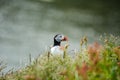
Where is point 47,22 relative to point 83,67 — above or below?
above

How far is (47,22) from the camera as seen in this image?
49.0 ft

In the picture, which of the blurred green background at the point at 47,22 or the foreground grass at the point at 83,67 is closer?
the foreground grass at the point at 83,67

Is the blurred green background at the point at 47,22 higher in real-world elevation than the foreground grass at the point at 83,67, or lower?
higher

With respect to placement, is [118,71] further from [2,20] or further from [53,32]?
[2,20]

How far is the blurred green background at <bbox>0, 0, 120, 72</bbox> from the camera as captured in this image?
39.9 feet

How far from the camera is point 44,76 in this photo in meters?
3.29

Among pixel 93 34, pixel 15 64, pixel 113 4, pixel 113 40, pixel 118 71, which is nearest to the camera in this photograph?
pixel 118 71

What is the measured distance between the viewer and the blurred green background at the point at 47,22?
12.2 meters

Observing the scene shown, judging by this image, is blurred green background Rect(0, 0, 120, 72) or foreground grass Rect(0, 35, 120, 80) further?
blurred green background Rect(0, 0, 120, 72)

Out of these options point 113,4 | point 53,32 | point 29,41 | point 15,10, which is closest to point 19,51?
point 29,41

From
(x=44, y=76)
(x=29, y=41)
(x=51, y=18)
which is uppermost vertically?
(x=51, y=18)

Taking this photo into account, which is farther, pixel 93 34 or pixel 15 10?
pixel 15 10

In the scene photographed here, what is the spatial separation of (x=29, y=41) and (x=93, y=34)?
81.0 inches

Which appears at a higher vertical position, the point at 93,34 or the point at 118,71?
the point at 93,34
